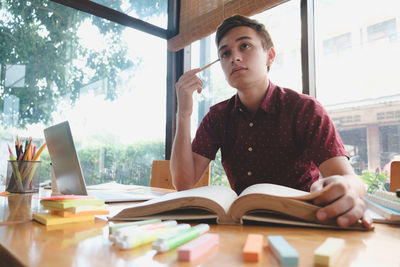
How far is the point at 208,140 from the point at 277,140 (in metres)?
0.35

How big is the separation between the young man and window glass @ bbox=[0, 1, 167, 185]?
1207mm

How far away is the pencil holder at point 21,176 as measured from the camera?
4.23 ft

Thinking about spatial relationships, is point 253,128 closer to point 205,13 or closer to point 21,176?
point 21,176

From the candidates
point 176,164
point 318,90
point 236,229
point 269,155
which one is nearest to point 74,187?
point 176,164

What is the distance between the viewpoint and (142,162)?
2.64 meters

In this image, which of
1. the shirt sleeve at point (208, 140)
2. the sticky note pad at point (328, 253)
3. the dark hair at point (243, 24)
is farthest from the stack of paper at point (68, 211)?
the dark hair at point (243, 24)

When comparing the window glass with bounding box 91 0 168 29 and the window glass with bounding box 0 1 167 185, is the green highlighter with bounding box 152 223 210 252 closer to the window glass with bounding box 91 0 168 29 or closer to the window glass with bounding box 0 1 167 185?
the window glass with bounding box 0 1 167 185

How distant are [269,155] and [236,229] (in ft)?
2.45

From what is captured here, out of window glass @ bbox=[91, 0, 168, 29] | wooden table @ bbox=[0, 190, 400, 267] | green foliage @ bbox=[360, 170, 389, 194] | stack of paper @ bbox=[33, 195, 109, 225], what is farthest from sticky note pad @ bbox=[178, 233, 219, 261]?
window glass @ bbox=[91, 0, 168, 29]

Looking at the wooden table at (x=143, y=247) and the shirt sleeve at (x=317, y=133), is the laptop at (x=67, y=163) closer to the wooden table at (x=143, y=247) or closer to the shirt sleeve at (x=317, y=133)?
the wooden table at (x=143, y=247)

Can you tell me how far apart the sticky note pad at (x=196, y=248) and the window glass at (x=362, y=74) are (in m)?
1.51

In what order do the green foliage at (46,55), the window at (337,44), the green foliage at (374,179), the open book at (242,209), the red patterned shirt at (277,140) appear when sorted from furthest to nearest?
→ the green foliage at (46,55)
the window at (337,44)
the green foliage at (374,179)
the red patterned shirt at (277,140)
the open book at (242,209)

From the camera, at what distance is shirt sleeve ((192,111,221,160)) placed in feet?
4.67

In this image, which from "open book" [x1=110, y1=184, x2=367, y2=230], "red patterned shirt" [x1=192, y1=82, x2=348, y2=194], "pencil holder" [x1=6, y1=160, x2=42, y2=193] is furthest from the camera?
"pencil holder" [x1=6, y1=160, x2=42, y2=193]
